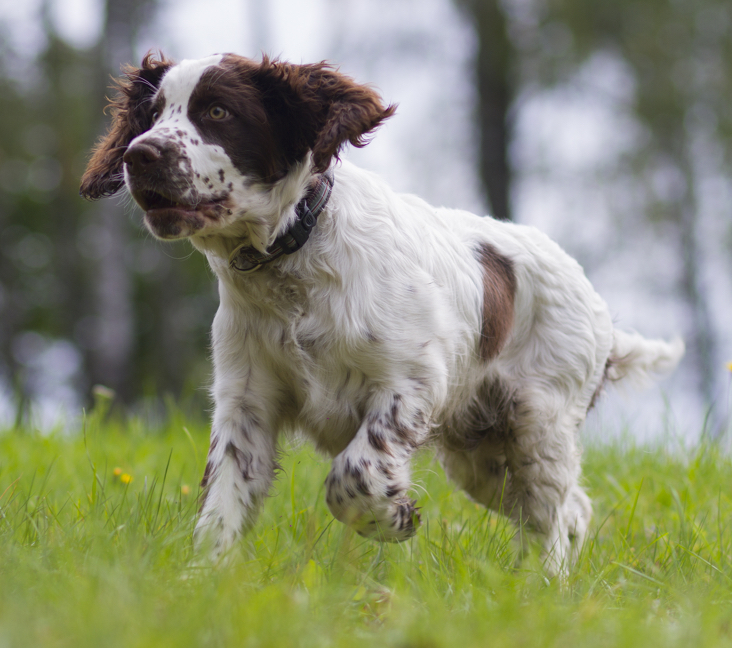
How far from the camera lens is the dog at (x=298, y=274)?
104 inches

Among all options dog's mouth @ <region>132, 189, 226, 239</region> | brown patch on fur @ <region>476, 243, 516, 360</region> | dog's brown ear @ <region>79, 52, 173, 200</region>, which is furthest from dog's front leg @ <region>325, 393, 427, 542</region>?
dog's brown ear @ <region>79, 52, 173, 200</region>

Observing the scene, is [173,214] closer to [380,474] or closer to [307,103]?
[307,103]

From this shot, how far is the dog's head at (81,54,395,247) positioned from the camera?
2.62 m

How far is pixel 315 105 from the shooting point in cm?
282

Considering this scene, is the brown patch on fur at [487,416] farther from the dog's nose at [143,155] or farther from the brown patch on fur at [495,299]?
the dog's nose at [143,155]

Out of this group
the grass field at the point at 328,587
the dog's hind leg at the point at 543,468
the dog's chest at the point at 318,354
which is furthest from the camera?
the dog's hind leg at the point at 543,468

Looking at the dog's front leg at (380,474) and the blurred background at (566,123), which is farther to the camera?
the blurred background at (566,123)

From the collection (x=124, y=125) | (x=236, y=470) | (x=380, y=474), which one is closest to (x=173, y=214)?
(x=124, y=125)

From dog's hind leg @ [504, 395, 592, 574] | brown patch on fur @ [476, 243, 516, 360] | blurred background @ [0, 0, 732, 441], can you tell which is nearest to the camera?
brown patch on fur @ [476, 243, 516, 360]

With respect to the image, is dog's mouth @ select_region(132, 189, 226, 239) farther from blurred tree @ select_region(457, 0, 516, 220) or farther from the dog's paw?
blurred tree @ select_region(457, 0, 516, 220)

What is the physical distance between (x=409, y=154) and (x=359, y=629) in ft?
33.1

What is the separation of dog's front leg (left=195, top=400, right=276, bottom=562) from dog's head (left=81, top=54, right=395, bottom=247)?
2.07 feet

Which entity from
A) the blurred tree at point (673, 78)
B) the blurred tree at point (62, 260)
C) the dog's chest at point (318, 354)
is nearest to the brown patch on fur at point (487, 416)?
the dog's chest at point (318, 354)

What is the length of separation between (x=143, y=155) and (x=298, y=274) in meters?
0.64
